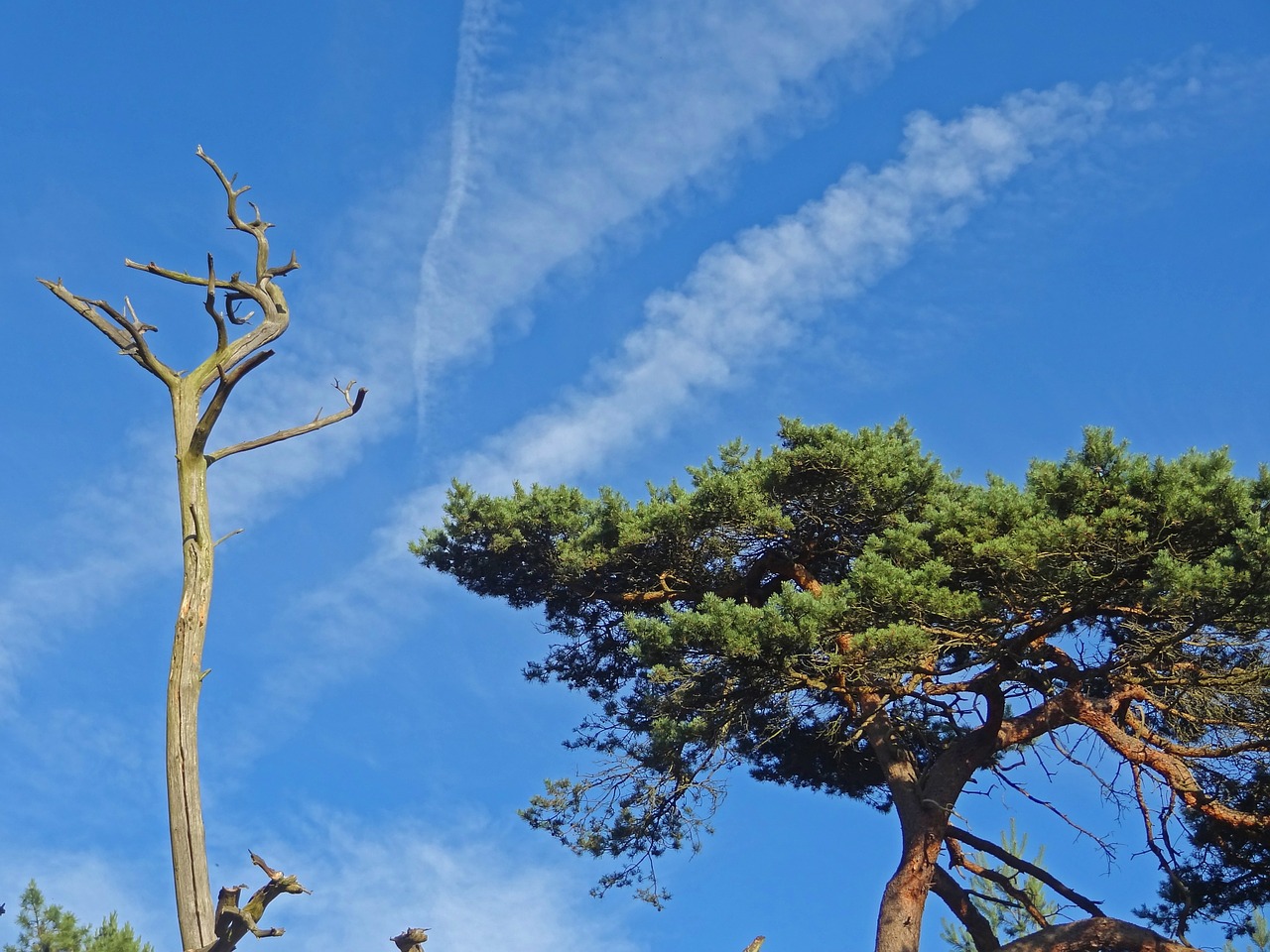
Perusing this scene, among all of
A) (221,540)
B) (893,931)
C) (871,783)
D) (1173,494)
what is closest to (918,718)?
(871,783)

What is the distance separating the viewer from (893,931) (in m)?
12.4

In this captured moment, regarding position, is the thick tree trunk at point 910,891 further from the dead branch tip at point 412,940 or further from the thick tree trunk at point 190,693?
the thick tree trunk at point 190,693

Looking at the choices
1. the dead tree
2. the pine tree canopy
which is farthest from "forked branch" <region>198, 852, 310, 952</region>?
the pine tree canopy

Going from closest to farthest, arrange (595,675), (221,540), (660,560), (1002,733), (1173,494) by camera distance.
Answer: (221,540)
(1173,494)
(1002,733)
(660,560)
(595,675)

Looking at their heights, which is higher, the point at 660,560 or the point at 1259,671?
the point at 660,560

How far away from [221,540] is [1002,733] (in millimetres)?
8616

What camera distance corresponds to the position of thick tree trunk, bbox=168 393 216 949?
314 inches

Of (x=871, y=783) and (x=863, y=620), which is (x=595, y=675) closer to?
(x=871, y=783)

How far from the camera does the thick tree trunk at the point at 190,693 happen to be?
7965 millimetres

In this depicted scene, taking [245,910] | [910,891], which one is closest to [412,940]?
[245,910]

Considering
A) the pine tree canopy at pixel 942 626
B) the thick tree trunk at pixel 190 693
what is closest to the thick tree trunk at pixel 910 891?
the pine tree canopy at pixel 942 626

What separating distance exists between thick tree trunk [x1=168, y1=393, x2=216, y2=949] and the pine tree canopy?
5147 millimetres

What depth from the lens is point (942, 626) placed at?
1252cm

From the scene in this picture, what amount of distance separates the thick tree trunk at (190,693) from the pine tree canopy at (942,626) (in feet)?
16.9
